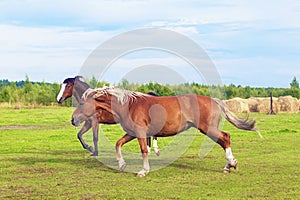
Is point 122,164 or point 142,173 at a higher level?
point 122,164

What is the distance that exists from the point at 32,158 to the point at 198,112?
5.10 meters

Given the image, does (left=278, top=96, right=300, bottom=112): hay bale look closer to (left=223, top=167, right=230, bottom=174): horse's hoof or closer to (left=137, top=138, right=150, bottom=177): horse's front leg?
(left=223, top=167, right=230, bottom=174): horse's hoof

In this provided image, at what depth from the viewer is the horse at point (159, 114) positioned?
32.9ft

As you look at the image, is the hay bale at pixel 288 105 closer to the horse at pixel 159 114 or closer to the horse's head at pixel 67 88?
the horse's head at pixel 67 88

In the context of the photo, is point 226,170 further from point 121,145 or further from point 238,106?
point 238,106

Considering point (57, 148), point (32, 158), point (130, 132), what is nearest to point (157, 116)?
point (130, 132)

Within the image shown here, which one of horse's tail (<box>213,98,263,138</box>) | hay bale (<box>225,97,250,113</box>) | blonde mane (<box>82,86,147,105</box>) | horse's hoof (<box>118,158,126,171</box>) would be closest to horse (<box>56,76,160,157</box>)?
blonde mane (<box>82,86,147,105</box>)

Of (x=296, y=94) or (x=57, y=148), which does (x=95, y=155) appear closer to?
(x=57, y=148)

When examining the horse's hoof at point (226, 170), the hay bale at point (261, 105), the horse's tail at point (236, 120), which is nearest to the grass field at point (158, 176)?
the horse's hoof at point (226, 170)

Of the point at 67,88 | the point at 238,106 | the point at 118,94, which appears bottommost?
the point at 238,106

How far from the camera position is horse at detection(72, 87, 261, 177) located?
1004 centimetres

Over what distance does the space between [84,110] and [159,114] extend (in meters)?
1.65

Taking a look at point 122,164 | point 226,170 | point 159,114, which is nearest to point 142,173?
point 122,164

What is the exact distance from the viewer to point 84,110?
1043 centimetres
